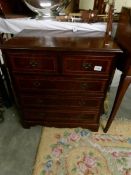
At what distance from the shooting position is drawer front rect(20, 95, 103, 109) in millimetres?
1343

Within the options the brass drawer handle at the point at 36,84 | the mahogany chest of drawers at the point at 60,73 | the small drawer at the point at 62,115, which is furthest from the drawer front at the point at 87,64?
the small drawer at the point at 62,115

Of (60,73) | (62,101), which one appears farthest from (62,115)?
(60,73)

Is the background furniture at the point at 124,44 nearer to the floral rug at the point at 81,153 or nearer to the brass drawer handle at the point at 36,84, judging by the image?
the floral rug at the point at 81,153

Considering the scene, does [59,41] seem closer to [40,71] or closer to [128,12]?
[40,71]

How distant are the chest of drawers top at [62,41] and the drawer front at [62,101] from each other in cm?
43

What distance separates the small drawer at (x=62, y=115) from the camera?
146 cm

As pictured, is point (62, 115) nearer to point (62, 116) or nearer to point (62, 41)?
point (62, 116)

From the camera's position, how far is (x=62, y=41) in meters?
1.16

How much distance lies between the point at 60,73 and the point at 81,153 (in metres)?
0.73

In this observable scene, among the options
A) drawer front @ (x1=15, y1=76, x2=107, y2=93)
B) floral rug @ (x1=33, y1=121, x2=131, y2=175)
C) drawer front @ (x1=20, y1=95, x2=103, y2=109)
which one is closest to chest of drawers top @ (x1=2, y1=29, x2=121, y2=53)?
drawer front @ (x1=15, y1=76, x2=107, y2=93)

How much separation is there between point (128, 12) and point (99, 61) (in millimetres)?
367

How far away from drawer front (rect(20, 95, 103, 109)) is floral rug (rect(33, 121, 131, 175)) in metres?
0.33

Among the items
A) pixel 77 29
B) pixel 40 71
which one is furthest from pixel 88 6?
pixel 40 71

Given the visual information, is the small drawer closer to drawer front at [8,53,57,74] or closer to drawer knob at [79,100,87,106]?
drawer knob at [79,100,87,106]
